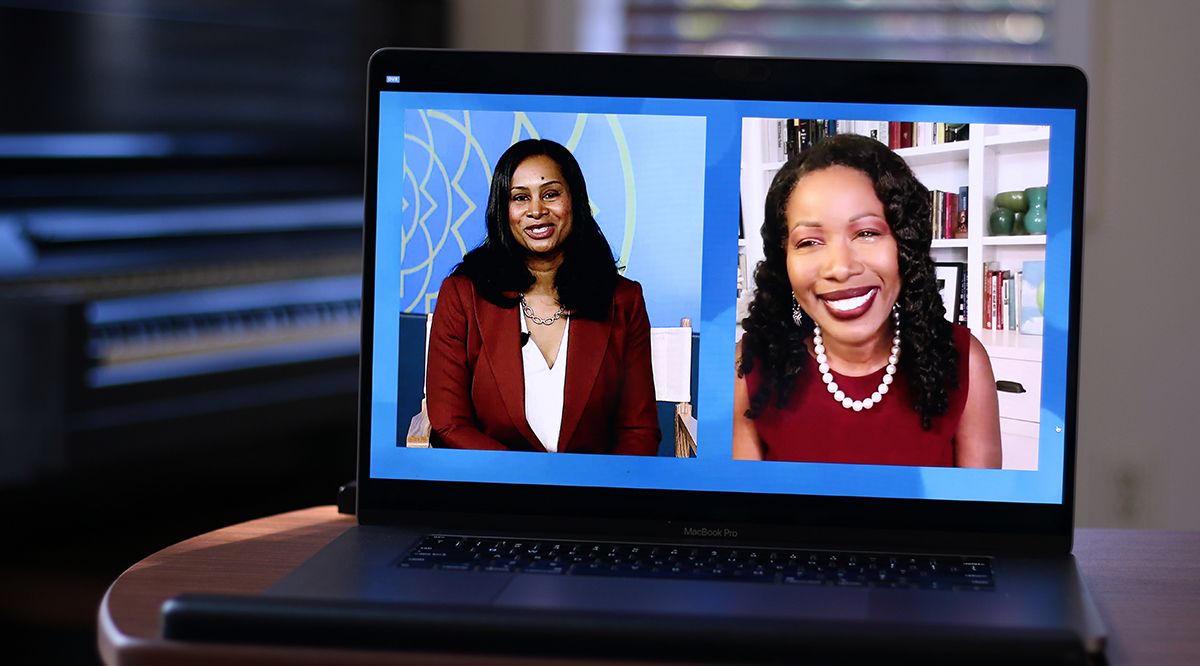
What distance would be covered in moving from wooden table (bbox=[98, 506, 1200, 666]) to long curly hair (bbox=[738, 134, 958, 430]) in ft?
0.57

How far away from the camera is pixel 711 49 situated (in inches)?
92.1

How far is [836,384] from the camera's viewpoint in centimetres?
83

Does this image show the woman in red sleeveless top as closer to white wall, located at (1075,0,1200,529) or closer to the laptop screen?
the laptop screen

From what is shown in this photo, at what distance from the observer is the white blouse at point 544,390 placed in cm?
84

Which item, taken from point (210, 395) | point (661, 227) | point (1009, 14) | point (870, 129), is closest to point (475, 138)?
point (661, 227)

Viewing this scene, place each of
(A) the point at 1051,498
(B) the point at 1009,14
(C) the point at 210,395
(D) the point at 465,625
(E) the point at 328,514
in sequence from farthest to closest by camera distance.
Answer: (B) the point at 1009,14, (C) the point at 210,395, (E) the point at 328,514, (A) the point at 1051,498, (D) the point at 465,625

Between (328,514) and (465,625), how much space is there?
41 cm

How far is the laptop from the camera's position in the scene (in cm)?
81

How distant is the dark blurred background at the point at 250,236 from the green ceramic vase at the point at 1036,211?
1275mm

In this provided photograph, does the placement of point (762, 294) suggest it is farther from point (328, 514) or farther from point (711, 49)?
point (711, 49)

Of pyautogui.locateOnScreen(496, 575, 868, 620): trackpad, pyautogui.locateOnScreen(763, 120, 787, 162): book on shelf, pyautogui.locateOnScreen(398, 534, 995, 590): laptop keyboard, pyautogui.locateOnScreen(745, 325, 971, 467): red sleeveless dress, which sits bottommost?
pyautogui.locateOnScreen(496, 575, 868, 620): trackpad

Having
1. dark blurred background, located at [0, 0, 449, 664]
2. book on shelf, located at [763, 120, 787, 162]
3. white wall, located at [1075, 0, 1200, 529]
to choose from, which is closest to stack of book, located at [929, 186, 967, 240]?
book on shelf, located at [763, 120, 787, 162]

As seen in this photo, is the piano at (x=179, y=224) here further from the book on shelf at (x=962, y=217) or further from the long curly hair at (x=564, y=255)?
the book on shelf at (x=962, y=217)

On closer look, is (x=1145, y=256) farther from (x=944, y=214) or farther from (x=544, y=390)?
(x=544, y=390)
